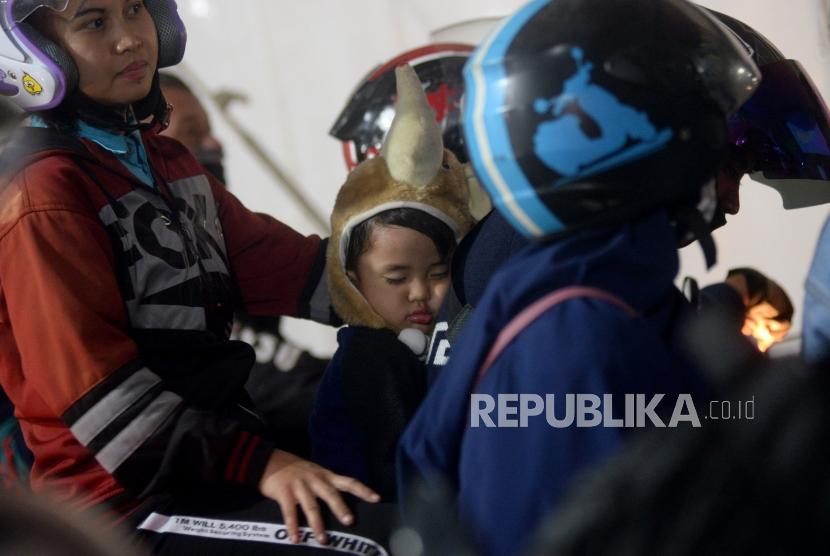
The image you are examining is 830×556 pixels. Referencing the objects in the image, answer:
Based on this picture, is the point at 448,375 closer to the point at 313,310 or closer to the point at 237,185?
the point at 313,310

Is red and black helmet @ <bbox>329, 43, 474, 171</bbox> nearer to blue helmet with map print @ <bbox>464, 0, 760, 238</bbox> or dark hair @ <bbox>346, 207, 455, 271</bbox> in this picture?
dark hair @ <bbox>346, 207, 455, 271</bbox>

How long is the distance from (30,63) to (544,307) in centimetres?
83

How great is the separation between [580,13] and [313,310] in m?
0.87

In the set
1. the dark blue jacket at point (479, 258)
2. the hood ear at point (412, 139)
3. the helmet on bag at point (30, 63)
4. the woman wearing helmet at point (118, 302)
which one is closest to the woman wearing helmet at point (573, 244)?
the dark blue jacket at point (479, 258)

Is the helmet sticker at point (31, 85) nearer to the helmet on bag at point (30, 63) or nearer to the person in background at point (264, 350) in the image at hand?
the helmet on bag at point (30, 63)

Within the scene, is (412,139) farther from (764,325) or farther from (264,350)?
(264,350)

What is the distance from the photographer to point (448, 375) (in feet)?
3.24

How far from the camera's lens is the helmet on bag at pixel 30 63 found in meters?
1.35

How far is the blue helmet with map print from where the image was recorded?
3.07ft

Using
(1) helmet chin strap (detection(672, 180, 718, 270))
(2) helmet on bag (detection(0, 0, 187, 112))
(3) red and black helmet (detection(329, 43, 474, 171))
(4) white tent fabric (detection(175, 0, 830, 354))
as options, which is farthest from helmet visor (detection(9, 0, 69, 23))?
(4) white tent fabric (detection(175, 0, 830, 354))

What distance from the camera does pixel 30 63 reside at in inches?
53.3

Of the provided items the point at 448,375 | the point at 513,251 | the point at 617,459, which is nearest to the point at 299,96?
the point at 513,251

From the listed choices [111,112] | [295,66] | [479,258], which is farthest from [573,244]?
[295,66]

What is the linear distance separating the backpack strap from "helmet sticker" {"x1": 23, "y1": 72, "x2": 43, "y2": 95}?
0.79 meters
